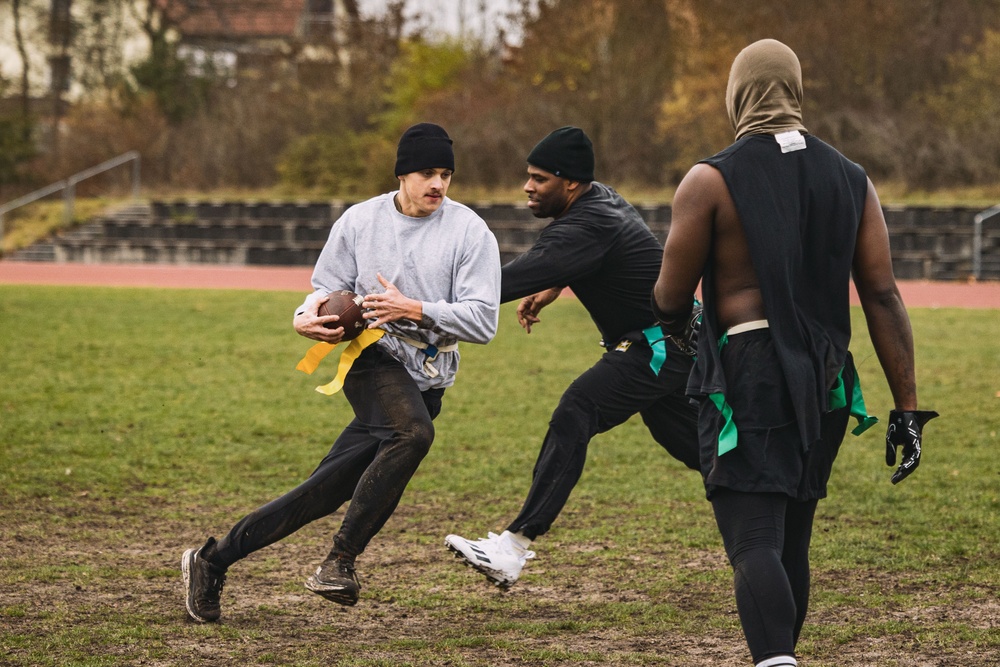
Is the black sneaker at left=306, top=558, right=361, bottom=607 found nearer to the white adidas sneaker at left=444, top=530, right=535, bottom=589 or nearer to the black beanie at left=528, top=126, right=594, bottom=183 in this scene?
the white adidas sneaker at left=444, top=530, right=535, bottom=589

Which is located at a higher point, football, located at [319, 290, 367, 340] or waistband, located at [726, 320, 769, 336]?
waistband, located at [726, 320, 769, 336]

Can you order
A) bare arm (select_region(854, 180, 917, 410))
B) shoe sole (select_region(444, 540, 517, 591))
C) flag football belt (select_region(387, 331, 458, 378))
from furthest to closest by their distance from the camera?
shoe sole (select_region(444, 540, 517, 591)) < flag football belt (select_region(387, 331, 458, 378)) < bare arm (select_region(854, 180, 917, 410))

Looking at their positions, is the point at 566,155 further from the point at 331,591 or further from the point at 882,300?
the point at 331,591

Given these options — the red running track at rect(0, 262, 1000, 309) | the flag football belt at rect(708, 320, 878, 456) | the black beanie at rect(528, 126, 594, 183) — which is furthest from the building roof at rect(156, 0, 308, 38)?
the flag football belt at rect(708, 320, 878, 456)

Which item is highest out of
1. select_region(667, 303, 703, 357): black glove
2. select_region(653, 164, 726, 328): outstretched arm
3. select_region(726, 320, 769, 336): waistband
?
select_region(653, 164, 726, 328): outstretched arm

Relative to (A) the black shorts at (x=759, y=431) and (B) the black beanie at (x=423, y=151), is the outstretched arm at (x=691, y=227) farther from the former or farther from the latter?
(B) the black beanie at (x=423, y=151)

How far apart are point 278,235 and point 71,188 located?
7.02 metres

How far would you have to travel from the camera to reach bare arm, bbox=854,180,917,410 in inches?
148

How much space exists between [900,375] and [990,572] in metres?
2.44

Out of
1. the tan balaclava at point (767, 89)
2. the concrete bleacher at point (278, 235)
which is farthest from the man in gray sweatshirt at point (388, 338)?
the concrete bleacher at point (278, 235)

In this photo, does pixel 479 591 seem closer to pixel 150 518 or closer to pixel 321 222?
pixel 150 518

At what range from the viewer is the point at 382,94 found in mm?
40344

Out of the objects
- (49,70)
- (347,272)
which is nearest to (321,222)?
(49,70)

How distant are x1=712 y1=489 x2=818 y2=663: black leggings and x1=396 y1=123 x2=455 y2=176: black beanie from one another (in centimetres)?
184
